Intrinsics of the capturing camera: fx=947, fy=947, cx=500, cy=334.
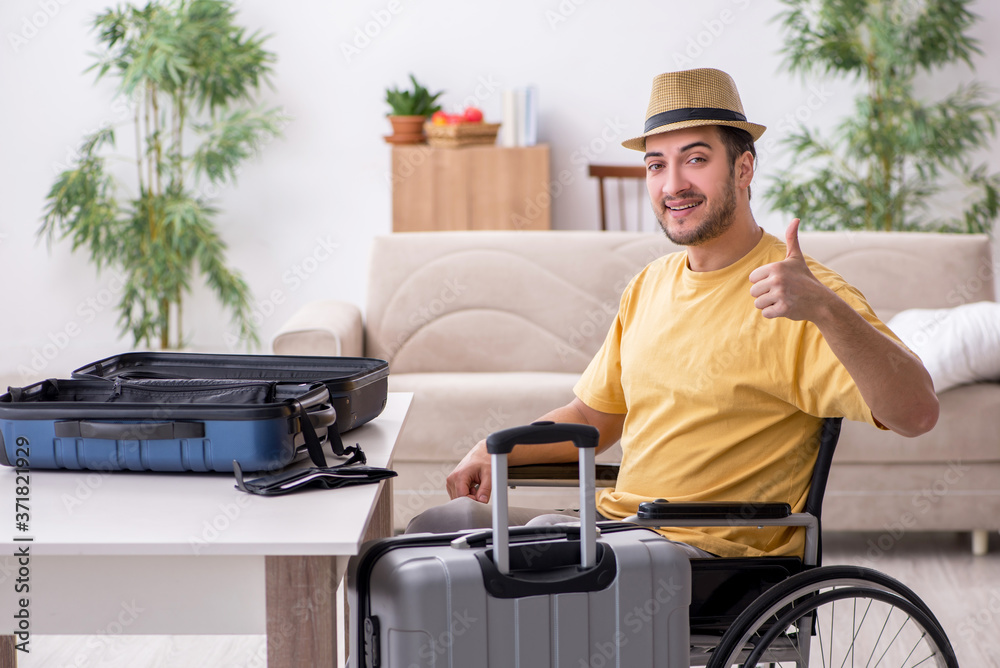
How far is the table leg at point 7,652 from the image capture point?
56.5 inches

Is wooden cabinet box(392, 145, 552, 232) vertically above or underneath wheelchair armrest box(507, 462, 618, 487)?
above

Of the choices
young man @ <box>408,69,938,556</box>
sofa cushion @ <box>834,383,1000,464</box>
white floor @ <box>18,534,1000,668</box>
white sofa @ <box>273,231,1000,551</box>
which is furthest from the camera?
white sofa @ <box>273,231,1000,551</box>

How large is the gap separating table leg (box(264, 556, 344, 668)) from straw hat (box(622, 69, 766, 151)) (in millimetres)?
837

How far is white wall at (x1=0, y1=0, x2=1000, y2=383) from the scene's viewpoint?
460 cm

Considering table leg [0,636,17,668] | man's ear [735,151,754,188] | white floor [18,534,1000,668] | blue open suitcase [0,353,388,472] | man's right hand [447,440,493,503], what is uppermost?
man's ear [735,151,754,188]

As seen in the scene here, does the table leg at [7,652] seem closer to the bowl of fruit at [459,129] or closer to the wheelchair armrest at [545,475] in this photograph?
the wheelchair armrest at [545,475]

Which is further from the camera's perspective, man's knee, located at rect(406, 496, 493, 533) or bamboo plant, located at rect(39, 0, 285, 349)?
bamboo plant, located at rect(39, 0, 285, 349)

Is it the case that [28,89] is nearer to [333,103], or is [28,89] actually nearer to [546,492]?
[333,103]

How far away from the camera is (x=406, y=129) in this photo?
433 cm

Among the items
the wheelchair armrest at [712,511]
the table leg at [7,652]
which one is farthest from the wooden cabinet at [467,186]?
the wheelchair armrest at [712,511]

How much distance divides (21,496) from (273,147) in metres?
3.89

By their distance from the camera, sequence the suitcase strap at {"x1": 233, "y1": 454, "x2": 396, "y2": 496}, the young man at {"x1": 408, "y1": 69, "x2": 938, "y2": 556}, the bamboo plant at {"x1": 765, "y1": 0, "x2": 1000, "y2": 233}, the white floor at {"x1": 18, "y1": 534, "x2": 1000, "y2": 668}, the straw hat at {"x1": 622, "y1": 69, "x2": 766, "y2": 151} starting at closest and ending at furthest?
the suitcase strap at {"x1": 233, "y1": 454, "x2": 396, "y2": 496} < the young man at {"x1": 408, "y1": 69, "x2": 938, "y2": 556} < the straw hat at {"x1": 622, "y1": 69, "x2": 766, "y2": 151} < the white floor at {"x1": 18, "y1": 534, "x2": 1000, "y2": 668} < the bamboo plant at {"x1": 765, "y1": 0, "x2": 1000, "y2": 233}

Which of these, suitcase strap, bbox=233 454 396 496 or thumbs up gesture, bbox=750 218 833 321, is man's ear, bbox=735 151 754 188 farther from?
suitcase strap, bbox=233 454 396 496

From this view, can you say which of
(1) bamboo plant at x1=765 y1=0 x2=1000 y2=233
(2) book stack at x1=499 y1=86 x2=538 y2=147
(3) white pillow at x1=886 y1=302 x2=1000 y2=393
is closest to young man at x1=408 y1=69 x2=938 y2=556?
(3) white pillow at x1=886 y1=302 x2=1000 y2=393
